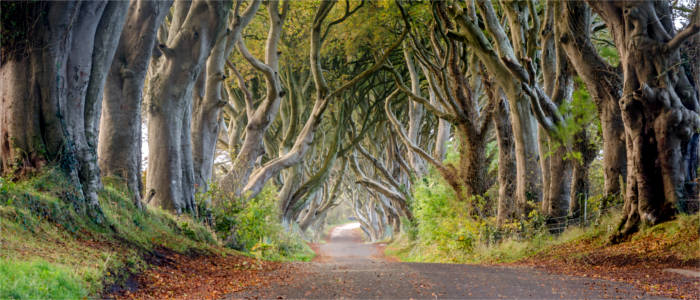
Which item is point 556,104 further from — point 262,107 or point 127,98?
point 127,98

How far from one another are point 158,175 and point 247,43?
10701 mm

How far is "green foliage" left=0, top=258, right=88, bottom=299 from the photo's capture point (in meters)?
4.34

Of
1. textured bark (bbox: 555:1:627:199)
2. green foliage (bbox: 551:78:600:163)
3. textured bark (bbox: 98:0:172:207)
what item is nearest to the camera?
green foliage (bbox: 551:78:600:163)

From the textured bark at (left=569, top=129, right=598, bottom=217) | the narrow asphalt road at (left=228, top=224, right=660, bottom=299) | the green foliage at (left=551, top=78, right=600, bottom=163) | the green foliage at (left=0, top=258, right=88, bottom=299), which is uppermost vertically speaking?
the green foliage at (left=551, top=78, right=600, bottom=163)

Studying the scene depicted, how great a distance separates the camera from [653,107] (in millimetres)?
9133

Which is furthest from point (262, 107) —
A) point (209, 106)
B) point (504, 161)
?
point (504, 161)

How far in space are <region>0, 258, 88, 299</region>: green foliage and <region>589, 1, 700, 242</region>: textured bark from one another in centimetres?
850

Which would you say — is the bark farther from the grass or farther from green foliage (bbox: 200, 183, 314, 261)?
the grass

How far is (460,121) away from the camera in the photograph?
1550 cm

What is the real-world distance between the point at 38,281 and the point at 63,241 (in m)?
1.88

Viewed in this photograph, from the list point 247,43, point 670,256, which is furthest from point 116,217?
point 247,43

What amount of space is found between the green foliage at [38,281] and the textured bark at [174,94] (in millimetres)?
6153

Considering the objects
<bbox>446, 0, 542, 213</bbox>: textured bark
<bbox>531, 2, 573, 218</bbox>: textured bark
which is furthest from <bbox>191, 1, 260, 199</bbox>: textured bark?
<bbox>531, 2, 573, 218</bbox>: textured bark

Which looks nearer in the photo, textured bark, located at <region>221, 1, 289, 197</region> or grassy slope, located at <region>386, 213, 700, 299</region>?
grassy slope, located at <region>386, 213, 700, 299</region>
